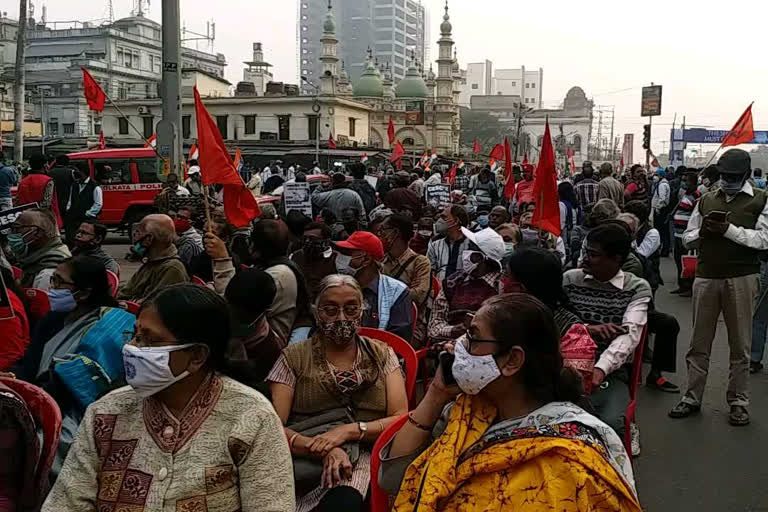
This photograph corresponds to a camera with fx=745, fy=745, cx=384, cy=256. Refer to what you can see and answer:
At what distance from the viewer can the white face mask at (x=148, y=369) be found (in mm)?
2486

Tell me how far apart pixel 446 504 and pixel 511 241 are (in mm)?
4721

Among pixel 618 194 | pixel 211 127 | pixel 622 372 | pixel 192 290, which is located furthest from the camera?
pixel 618 194

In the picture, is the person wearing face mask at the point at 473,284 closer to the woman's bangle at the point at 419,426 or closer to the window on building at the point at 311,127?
the woman's bangle at the point at 419,426

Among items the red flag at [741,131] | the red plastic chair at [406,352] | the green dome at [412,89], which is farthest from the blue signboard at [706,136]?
the red plastic chair at [406,352]

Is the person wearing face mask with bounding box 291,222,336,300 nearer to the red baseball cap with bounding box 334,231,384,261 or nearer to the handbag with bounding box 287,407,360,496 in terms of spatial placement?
the red baseball cap with bounding box 334,231,384,261

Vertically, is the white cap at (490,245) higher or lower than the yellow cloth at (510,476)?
higher

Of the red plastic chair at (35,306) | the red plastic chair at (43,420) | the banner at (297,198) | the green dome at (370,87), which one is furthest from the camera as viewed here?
the green dome at (370,87)

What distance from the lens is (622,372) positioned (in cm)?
407

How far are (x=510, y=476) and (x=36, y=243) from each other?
182 inches

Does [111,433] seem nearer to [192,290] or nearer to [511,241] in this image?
[192,290]

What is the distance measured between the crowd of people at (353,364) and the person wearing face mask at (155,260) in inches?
0.6

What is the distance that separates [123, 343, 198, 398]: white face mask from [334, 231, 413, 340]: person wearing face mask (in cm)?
241

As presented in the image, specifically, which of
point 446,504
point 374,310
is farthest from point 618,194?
point 446,504

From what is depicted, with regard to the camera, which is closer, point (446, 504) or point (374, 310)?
point (446, 504)
